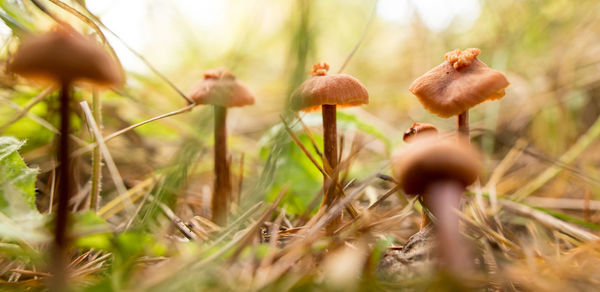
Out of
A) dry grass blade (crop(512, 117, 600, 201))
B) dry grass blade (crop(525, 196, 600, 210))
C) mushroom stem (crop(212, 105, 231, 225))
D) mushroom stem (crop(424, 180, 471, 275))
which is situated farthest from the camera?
dry grass blade (crop(512, 117, 600, 201))

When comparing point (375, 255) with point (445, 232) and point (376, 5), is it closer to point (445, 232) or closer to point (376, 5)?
point (445, 232)

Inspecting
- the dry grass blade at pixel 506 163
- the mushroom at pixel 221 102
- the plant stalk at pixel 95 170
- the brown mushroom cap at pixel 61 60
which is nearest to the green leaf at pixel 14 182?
the plant stalk at pixel 95 170

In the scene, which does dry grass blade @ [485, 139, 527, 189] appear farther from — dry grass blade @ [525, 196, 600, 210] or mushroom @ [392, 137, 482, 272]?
mushroom @ [392, 137, 482, 272]

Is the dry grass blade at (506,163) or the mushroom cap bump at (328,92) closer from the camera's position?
the mushroom cap bump at (328,92)

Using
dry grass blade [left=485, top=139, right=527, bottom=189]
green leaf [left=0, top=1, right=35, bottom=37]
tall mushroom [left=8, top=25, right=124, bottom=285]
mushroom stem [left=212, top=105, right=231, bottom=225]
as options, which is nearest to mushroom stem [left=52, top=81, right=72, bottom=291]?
tall mushroom [left=8, top=25, right=124, bottom=285]

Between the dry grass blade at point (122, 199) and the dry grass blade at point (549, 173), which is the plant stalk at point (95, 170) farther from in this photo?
the dry grass blade at point (549, 173)

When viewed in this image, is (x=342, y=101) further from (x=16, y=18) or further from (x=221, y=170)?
(x=16, y=18)
